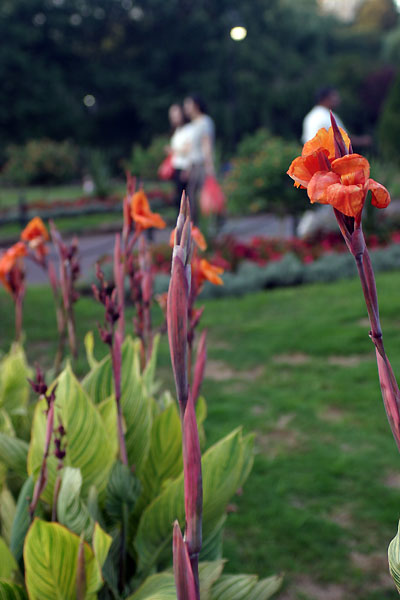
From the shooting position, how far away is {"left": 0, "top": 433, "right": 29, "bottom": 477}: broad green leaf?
136cm

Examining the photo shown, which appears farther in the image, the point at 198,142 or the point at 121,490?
the point at 198,142

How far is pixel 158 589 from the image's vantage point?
3.57 feet

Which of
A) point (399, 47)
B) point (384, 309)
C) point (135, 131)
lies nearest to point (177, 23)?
point (135, 131)

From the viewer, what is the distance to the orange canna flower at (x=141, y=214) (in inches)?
51.9

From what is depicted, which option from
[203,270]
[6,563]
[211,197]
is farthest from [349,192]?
[211,197]

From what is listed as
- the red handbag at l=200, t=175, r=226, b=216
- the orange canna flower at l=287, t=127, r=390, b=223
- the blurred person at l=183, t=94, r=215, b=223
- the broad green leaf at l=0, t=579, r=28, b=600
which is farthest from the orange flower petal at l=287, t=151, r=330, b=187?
the blurred person at l=183, t=94, r=215, b=223

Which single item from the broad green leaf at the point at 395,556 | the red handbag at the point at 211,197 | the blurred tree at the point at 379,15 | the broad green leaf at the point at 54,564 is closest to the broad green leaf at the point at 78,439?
the broad green leaf at the point at 54,564

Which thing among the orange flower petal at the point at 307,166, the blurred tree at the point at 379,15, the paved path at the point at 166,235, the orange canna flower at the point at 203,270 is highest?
the blurred tree at the point at 379,15

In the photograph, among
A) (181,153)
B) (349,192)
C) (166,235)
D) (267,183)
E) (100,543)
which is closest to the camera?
(349,192)

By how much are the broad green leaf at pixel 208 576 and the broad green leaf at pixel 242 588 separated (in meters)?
0.02

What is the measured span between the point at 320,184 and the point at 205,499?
793 mm

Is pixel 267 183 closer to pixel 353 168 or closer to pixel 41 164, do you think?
pixel 353 168

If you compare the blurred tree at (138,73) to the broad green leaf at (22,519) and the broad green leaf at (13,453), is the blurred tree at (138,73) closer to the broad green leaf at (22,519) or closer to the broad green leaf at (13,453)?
the broad green leaf at (13,453)

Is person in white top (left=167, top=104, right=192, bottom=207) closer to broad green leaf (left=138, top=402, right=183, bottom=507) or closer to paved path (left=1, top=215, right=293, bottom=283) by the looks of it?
paved path (left=1, top=215, right=293, bottom=283)
